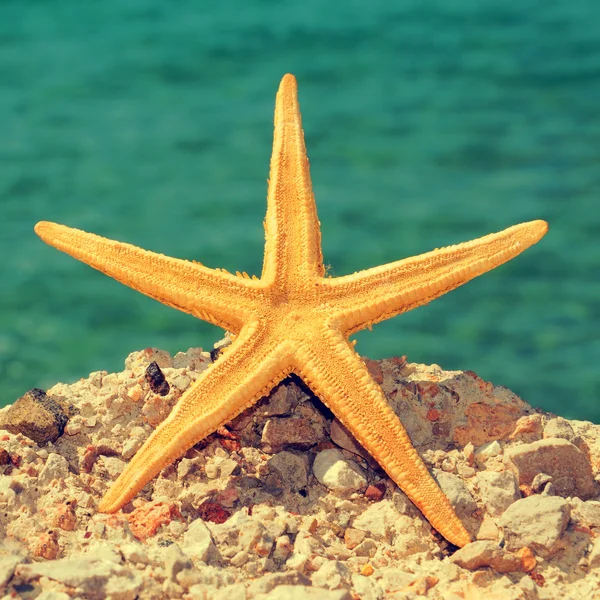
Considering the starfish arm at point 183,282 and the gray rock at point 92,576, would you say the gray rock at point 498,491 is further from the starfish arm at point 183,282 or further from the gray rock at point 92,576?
the gray rock at point 92,576

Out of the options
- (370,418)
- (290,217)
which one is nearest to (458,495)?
(370,418)

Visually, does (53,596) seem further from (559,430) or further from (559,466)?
(559,430)

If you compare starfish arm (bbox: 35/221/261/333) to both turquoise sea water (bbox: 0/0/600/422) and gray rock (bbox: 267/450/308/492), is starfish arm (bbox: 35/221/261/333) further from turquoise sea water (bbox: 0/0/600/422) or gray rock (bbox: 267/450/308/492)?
turquoise sea water (bbox: 0/0/600/422)

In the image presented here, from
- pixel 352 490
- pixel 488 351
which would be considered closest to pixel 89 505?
pixel 352 490

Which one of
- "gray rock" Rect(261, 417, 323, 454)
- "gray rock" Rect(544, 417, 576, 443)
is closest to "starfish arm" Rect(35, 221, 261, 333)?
"gray rock" Rect(261, 417, 323, 454)

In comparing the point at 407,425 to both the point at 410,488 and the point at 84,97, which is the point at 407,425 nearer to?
the point at 410,488

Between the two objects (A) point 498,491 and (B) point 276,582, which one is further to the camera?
(A) point 498,491

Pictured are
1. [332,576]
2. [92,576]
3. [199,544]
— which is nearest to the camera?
[92,576]
